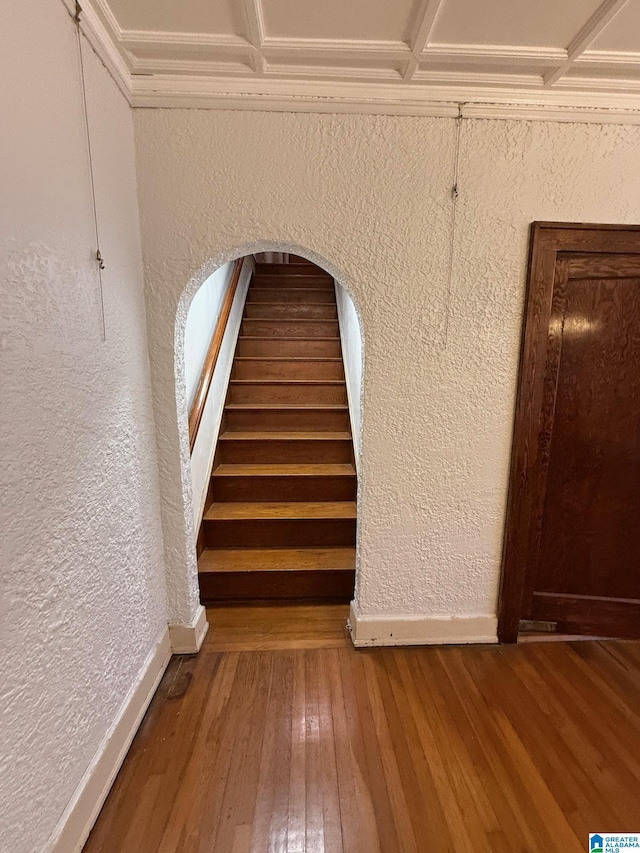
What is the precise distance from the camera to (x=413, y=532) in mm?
1767

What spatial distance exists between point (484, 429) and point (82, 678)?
63.6 inches

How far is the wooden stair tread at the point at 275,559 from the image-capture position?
214 centimetres

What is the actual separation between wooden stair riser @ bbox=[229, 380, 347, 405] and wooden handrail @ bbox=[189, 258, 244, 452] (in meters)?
0.40

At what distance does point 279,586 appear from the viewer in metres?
2.14

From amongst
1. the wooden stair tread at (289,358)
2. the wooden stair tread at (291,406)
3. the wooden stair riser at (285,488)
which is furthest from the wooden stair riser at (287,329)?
the wooden stair riser at (285,488)

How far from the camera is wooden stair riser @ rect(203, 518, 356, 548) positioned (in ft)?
7.55

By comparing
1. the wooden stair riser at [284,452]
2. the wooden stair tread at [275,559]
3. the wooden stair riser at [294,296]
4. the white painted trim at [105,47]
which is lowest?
the wooden stair tread at [275,559]

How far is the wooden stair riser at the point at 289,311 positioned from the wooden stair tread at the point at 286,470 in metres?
1.57

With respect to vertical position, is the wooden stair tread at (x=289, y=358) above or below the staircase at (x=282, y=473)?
above

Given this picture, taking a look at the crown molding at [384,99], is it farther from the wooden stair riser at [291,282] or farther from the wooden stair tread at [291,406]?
the wooden stair riser at [291,282]

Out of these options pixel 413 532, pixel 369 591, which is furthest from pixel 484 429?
pixel 369 591

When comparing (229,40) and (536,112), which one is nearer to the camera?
(229,40)

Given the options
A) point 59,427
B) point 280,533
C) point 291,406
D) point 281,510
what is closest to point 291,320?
point 291,406

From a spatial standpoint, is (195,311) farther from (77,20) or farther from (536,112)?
(536,112)
